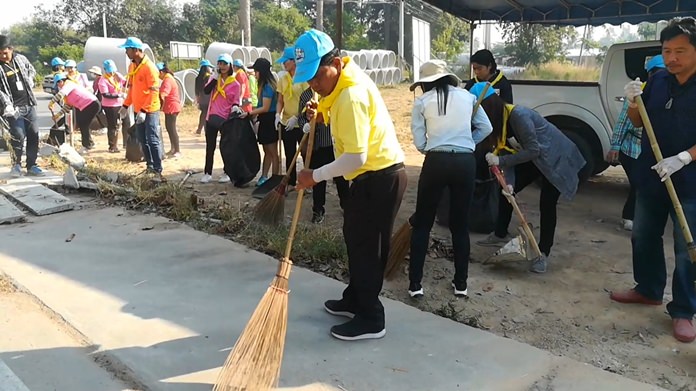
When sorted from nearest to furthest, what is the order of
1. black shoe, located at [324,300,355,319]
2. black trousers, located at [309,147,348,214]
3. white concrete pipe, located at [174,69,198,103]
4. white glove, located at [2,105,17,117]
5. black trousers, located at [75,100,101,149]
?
1. black shoe, located at [324,300,355,319]
2. black trousers, located at [309,147,348,214]
3. white glove, located at [2,105,17,117]
4. black trousers, located at [75,100,101,149]
5. white concrete pipe, located at [174,69,198,103]

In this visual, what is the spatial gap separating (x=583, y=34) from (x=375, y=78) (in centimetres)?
1692

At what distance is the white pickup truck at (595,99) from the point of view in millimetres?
6195

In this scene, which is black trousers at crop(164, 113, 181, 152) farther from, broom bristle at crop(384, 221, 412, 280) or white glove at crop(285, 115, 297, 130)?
broom bristle at crop(384, 221, 412, 280)

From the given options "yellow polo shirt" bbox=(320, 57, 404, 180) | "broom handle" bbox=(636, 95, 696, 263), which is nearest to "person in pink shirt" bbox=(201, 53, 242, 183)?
"yellow polo shirt" bbox=(320, 57, 404, 180)

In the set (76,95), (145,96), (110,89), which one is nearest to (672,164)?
(145,96)

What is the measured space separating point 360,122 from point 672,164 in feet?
5.72

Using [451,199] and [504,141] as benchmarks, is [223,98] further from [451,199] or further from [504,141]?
[451,199]

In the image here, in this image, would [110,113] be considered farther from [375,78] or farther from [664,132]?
[375,78]

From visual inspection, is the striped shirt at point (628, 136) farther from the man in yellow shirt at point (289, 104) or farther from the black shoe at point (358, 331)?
the man in yellow shirt at point (289, 104)

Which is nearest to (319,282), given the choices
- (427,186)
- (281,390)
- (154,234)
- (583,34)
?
(427,186)

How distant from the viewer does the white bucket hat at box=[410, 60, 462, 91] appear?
3695mm

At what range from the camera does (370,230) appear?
10.1 ft

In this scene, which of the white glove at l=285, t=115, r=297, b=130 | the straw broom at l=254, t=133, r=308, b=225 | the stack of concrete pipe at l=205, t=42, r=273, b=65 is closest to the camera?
the straw broom at l=254, t=133, r=308, b=225

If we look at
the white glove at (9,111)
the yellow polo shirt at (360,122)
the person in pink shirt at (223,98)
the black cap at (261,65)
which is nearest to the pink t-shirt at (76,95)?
the white glove at (9,111)
